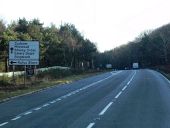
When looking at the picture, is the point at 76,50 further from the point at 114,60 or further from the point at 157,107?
the point at 157,107

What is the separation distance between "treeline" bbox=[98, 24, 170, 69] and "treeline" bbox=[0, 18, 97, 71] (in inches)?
1597

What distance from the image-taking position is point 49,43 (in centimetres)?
9700

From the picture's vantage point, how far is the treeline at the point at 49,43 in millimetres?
76863

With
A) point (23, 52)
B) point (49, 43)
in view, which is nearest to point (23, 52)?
point (23, 52)

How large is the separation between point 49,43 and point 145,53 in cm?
8232

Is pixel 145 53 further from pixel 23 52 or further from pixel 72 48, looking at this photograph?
pixel 23 52

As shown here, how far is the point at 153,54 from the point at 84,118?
152344 mm

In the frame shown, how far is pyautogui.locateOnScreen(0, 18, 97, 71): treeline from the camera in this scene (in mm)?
76863

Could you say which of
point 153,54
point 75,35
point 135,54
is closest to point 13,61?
point 75,35

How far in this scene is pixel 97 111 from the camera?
21.2 meters

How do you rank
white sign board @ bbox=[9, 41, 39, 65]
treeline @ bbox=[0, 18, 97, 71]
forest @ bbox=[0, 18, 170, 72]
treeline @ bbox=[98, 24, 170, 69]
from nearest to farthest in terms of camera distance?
white sign board @ bbox=[9, 41, 39, 65] → treeline @ bbox=[0, 18, 97, 71] → forest @ bbox=[0, 18, 170, 72] → treeline @ bbox=[98, 24, 170, 69]

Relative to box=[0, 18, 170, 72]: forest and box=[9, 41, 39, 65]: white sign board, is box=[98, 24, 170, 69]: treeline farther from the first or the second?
box=[9, 41, 39, 65]: white sign board

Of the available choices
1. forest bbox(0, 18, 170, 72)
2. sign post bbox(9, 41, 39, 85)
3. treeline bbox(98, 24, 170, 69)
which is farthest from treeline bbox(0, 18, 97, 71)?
treeline bbox(98, 24, 170, 69)

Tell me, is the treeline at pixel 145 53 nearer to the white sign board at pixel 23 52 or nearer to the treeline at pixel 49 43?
the treeline at pixel 49 43
